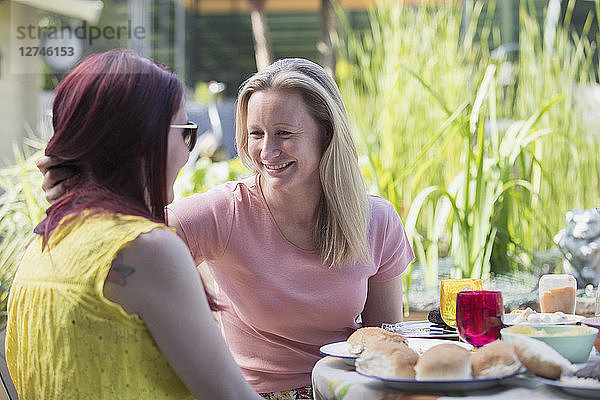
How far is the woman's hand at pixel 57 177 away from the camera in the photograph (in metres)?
1.18

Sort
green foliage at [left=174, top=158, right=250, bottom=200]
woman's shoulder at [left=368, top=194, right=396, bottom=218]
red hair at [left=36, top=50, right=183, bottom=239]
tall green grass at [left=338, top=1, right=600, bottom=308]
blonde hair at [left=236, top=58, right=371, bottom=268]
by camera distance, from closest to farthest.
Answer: red hair at [left=36, top=50, right=183, bottom=239] → blonde hair at [left=236, top=58, right=371, bottom=268] → woman's shoulder at [left=368, top=194, right=396, bottom=218] → tall green grass at [left=338, top=1, right=600, bottom=308] → green foliage at [left=174, top=158, right=250, bottom=200]

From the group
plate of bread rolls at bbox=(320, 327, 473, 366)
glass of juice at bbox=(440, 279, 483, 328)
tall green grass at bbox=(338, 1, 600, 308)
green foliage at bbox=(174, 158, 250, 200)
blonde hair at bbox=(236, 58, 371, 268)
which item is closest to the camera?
plate of bread rolls at bbox=(320, 327, 473, 366)

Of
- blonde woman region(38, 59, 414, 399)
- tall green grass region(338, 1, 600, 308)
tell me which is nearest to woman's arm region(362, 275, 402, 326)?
blonde woman region(38, 59, 414, 399)

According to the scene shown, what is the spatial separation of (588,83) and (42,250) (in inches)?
A: 133

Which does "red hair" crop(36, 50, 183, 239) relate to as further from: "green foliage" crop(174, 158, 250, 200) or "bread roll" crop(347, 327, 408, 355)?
"green foliage" crop(174, 158, 250, 200)

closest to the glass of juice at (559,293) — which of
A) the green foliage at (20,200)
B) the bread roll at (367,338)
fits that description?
the bread roll at (367,338)

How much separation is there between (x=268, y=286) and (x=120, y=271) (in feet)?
2.21

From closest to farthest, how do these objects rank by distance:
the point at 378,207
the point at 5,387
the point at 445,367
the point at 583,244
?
1. the point at 445,367
2. the point at 5,387
3. the point at 378,207
4. the point at 583,244

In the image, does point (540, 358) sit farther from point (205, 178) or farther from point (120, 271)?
point (205, 178)

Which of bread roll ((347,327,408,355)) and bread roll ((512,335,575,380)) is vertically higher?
bread roll ((512,335,575,380))

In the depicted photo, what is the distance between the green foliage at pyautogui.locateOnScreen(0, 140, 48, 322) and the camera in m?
2.87

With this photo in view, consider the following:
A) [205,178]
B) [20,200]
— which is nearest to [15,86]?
[20,200]

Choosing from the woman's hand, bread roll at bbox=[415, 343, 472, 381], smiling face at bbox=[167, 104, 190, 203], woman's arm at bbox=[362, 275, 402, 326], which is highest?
smiling face at bbox=[167, 104, 190, 203]

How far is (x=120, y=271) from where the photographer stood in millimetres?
1066
